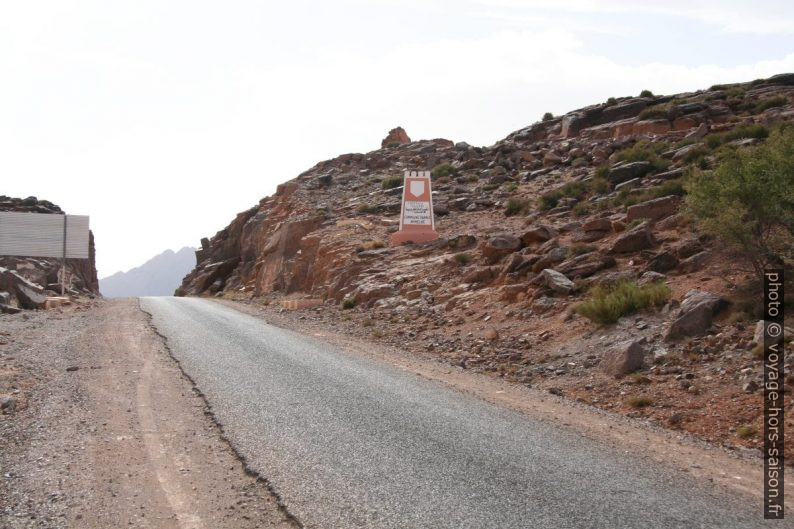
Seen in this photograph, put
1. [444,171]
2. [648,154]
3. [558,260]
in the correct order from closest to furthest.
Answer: [558,260] < [648,154] < [444,171]

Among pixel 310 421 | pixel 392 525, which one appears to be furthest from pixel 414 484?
pixel 310 421

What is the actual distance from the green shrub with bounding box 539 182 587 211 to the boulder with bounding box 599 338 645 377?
1571 centimetres

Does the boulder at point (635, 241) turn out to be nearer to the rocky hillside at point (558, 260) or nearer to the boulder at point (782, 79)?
the rocky hillside at point (558, 260)

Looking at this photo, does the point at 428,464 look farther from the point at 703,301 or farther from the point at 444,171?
the point at 444,171

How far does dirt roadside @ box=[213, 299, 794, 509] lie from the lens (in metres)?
7.02

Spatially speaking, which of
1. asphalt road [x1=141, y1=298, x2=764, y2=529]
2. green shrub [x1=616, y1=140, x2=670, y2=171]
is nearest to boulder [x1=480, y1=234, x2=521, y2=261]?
green shrub [x1=616, y1=140, x2=670, y2=171]

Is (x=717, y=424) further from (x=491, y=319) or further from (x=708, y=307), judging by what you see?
(x=491, y=319)

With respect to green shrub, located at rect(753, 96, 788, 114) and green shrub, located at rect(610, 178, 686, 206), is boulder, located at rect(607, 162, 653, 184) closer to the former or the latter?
green shrub, located at rect(610, 178, 686, 206)

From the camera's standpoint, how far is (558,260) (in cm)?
1842

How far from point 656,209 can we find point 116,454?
1637 cm

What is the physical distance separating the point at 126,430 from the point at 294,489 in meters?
3.07

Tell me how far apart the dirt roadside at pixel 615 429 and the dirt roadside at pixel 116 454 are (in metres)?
4.37

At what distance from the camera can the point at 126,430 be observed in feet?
26.8

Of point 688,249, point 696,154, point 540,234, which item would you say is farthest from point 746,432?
point 696,154
